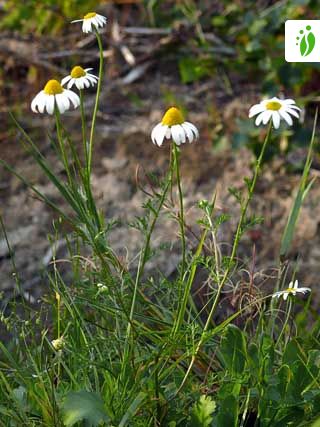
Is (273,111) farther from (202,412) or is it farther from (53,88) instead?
(202,412)

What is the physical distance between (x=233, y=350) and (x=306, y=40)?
1310 millimetres

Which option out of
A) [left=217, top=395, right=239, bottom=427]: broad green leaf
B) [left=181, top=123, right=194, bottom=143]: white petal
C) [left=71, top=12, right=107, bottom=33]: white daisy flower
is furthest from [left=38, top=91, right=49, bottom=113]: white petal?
[left=217, top=395, right=239, bottom=427]: broad green leaf

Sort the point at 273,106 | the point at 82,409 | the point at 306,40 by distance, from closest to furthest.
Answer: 1. the point at 82,409
2. the point at 273,106
3. the point at 306,40

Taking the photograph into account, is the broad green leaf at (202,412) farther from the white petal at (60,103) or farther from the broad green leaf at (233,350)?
the white petal at (60,103)

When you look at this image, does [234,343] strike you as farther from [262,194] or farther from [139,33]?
[139,33]

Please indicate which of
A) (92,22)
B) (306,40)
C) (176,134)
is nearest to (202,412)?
(176,134)

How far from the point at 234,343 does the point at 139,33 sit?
7.86 ft

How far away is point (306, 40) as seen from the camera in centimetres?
275

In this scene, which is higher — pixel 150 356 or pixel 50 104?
pixel 50 104

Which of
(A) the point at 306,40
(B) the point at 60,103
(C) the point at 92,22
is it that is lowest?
(A) the point at 306,40

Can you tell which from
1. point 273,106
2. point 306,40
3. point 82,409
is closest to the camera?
point 82,409

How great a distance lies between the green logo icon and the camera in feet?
8.90

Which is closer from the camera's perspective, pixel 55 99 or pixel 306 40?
pixel 55 99

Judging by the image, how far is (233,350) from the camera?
1729mm
